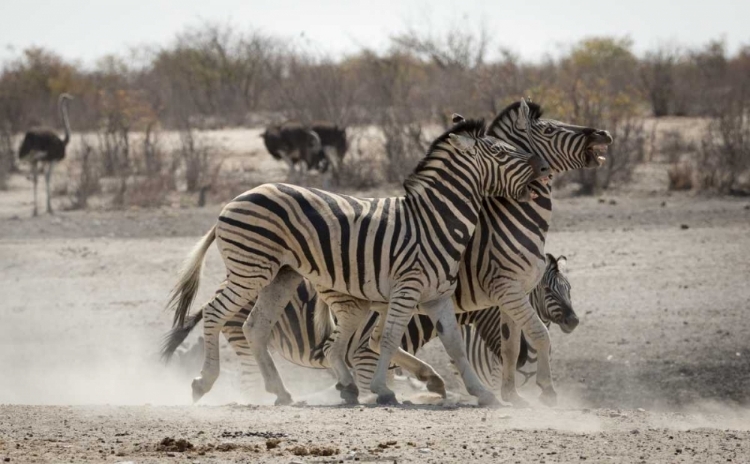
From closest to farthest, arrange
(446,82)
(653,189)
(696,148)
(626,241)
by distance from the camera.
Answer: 1. (626,241)
2. (653,189)
3. (696,148)
4. (446,82)

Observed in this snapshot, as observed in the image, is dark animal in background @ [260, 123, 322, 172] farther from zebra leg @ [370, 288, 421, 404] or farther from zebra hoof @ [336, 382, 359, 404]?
zebra leg @ [370, 288, 421, 404]

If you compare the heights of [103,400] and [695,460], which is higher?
[695,460]

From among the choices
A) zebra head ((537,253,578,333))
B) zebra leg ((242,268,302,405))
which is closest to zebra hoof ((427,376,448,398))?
zebra leg ((242,268,302,405))

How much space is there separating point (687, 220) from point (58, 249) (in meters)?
8.62

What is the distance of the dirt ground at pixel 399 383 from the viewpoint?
5.71 m

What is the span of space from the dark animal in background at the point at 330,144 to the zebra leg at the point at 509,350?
1319 cm

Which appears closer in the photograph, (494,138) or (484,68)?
(494,138)

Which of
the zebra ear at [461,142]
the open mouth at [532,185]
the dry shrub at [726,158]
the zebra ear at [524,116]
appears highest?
the zebra ear at [524,116]

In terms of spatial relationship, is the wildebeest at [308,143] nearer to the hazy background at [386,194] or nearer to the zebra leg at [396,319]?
the hazy background at [386,194]

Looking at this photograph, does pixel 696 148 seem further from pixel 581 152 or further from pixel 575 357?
pixel 581 152

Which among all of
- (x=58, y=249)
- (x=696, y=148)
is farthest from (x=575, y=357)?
(x=696, y=148)

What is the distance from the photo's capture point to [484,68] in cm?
2197

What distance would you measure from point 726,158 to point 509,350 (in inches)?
477

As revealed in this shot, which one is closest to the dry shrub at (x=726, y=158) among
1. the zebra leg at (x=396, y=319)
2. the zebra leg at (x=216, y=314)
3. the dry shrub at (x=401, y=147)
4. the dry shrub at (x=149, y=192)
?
the dry shrub at (x=401, y=147)
